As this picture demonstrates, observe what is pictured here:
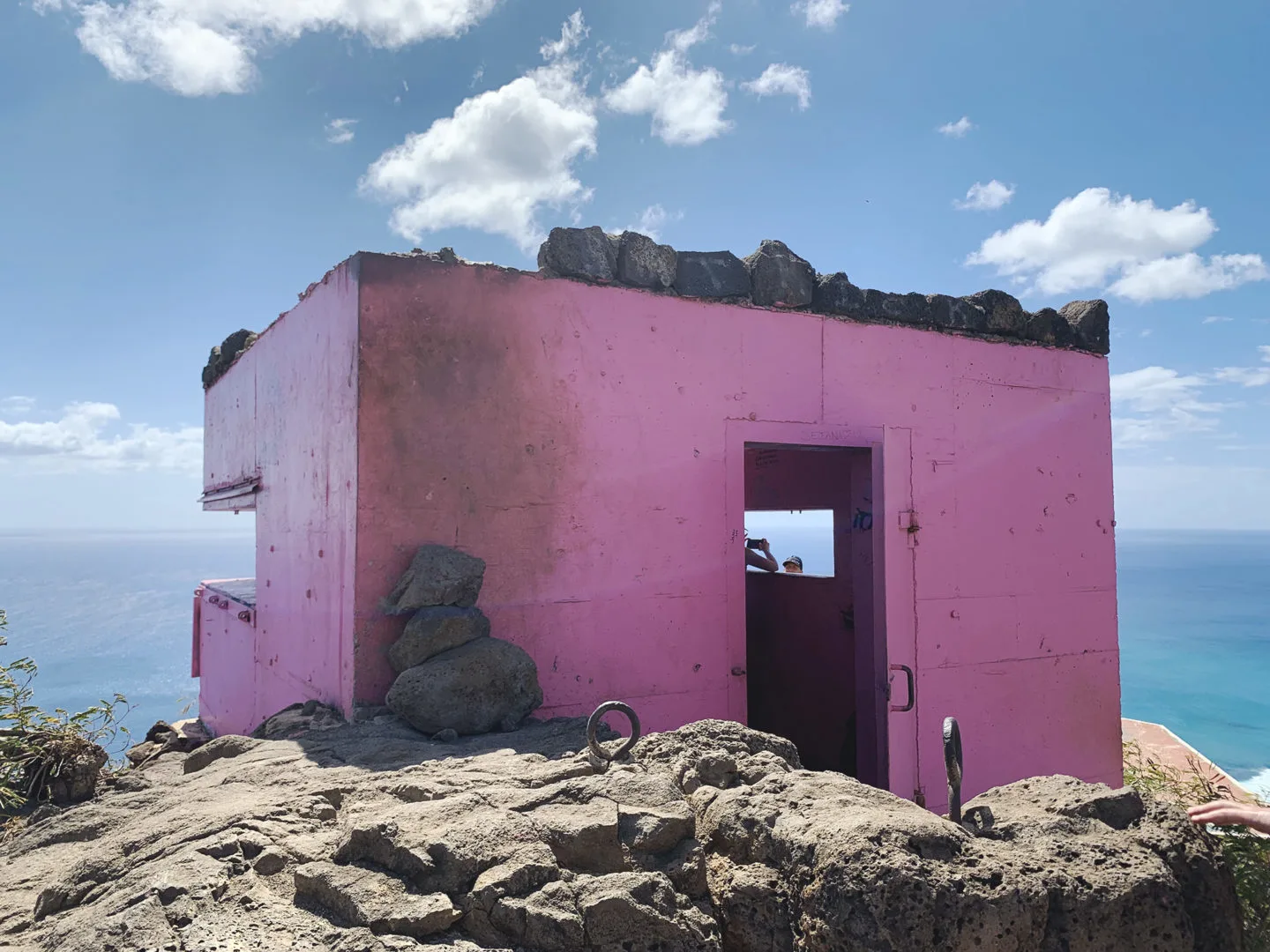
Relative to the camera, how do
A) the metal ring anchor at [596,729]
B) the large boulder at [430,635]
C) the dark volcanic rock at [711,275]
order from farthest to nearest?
1. the dark volcanic rock at [711,275]
2. the large boulder at [430,635]
3. the metal ring anchor at [596,729]

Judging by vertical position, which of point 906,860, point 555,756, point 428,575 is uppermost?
point 428,575

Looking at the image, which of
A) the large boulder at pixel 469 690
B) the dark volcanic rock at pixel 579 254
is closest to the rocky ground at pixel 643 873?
the large boulder at pixel 469 690

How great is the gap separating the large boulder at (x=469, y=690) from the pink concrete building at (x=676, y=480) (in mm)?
320

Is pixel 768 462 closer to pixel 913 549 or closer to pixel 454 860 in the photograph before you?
pixel 913 549

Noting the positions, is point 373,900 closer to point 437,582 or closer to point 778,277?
point 437,582

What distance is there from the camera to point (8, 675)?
10.5 feet

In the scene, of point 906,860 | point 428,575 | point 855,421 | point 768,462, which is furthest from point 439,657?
point 768,462

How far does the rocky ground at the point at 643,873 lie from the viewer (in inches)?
64.7

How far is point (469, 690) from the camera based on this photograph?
3.51m

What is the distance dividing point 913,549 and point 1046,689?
157cm

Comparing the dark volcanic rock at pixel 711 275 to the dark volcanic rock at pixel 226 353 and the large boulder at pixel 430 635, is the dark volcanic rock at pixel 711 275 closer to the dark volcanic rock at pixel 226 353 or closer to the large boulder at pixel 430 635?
the large boulder at pixel 430 635

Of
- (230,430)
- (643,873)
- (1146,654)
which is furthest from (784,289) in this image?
(1146,654)

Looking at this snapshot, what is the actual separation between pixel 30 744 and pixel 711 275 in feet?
12.9

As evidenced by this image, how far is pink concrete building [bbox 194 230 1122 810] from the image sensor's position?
3936 mm
